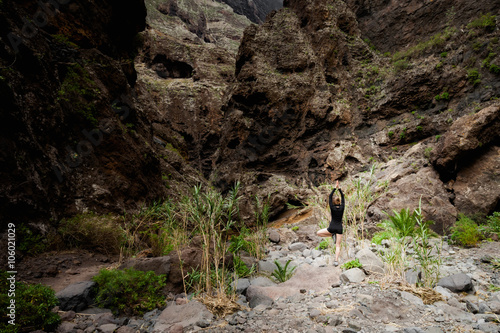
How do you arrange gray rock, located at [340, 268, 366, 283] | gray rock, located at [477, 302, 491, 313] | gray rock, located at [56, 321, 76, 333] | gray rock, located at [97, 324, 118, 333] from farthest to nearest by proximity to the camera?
gray rock, located at [340, 268, 366, 283] < gray rock, located at [477, 302, 491, 313] < gray rock, located at [97, 324, 118, 333] < gray rock, located at [56, 321, 76, 333]

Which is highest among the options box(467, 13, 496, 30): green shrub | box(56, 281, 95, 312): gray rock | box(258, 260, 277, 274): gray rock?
box(467, 13, 496, 30): green shrub

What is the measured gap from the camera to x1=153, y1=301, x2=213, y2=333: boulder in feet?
9.41

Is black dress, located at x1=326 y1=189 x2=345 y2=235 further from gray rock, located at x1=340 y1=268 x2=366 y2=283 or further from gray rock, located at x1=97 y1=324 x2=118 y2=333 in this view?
gray rock, located at x1=97 y1=324 x2=118 y2=333

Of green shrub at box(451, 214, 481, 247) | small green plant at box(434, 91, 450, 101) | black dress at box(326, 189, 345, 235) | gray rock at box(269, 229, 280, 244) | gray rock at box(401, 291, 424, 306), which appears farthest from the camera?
small green plant at box(434, 91, 450, 101)

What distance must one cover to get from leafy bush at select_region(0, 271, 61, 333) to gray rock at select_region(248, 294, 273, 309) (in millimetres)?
2445

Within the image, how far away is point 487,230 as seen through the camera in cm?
598

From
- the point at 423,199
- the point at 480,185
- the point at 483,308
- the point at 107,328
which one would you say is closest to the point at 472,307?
the point at 483,308

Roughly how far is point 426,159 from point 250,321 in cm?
1028

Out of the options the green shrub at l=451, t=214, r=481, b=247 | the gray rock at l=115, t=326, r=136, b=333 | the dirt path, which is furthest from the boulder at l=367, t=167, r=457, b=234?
the dirt path

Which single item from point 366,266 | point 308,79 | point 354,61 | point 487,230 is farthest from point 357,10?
point 366,266

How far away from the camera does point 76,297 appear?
10.2 feet

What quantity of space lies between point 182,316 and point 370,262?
344 cm

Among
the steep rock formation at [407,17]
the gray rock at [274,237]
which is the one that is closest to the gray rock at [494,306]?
the gray rock at [274,237]

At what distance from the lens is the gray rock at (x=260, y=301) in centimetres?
339
